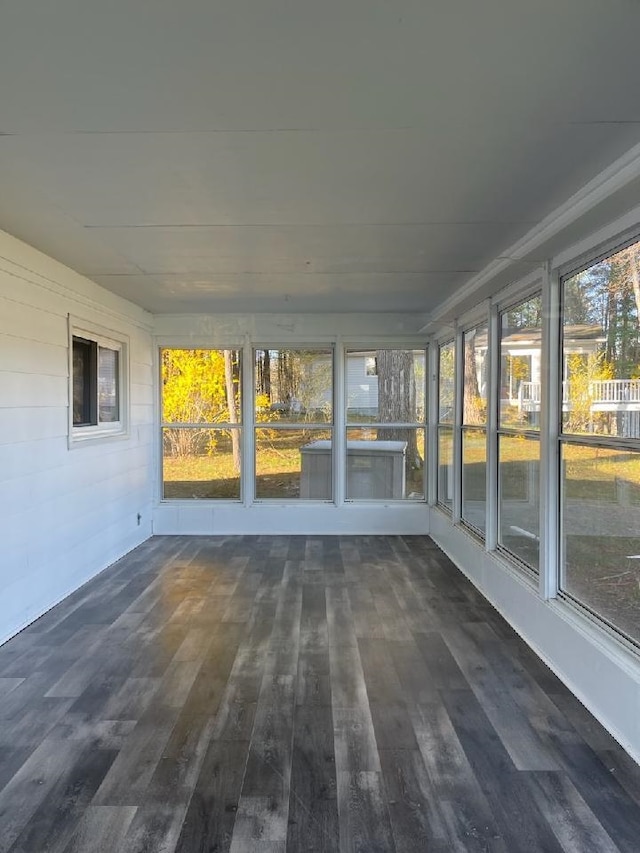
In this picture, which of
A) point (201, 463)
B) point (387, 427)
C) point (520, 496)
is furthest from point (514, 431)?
point (201, 463)

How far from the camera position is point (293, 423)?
6.43 m

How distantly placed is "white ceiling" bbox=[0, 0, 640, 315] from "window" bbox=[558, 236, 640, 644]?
0.54 m

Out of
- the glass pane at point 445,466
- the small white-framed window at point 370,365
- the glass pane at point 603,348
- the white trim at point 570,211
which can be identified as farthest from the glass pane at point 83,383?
the glass pane at point 603,348

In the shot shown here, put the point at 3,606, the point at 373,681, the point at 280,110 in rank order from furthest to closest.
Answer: the point at 3,606 → the point at 373,681 → the point at 280,110

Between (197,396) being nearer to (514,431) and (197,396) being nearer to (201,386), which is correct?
(201,386)

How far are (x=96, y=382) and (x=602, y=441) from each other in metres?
4.06

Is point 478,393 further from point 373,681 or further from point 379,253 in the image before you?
point 373,681

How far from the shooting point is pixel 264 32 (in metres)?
1.56

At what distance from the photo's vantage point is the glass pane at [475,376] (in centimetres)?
464

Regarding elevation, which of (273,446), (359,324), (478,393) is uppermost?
(359,324)

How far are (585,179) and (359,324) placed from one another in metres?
3.81

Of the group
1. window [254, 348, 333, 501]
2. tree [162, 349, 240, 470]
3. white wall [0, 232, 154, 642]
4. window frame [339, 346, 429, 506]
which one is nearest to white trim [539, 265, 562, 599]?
window frame [339, 346, 429, 506]

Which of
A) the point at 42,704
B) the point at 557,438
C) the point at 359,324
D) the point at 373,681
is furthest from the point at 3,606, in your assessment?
the point at 359,324

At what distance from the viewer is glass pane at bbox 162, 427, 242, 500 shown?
6.38 m
